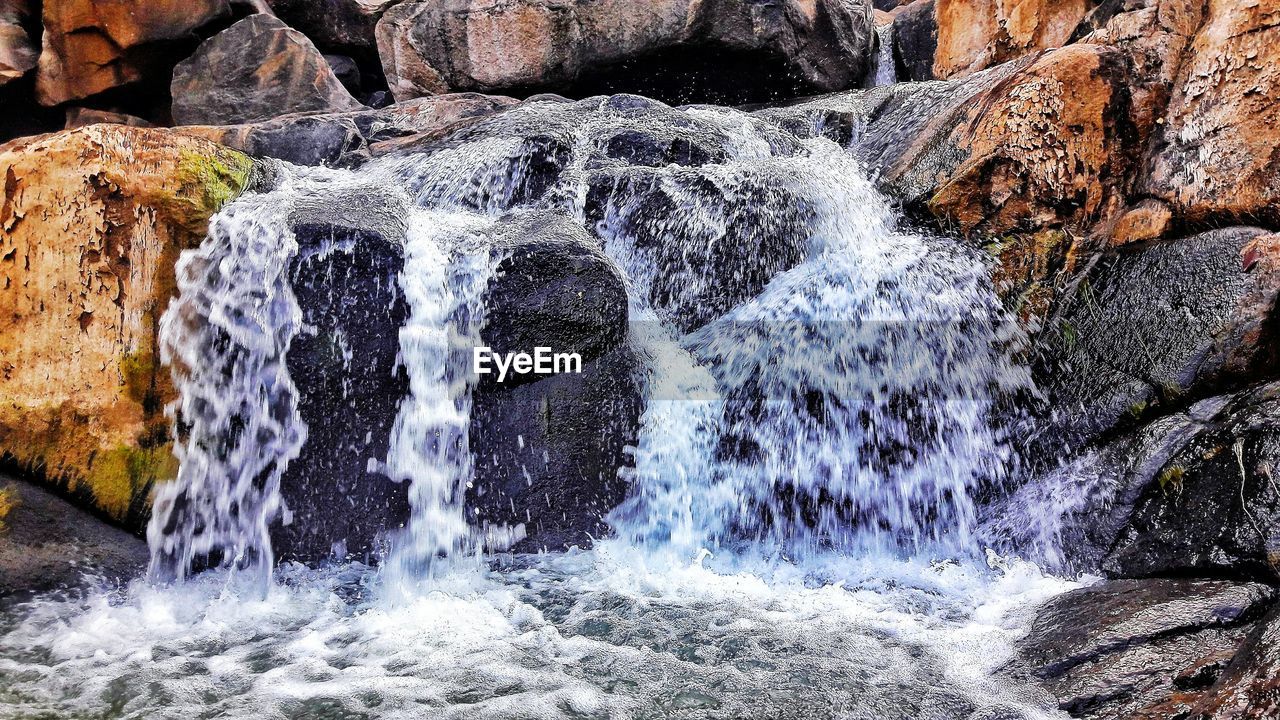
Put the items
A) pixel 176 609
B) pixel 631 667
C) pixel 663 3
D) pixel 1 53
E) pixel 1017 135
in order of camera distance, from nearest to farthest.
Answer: pixel 631 667 → pixel 176 609 → pixel 1017 135 → pixel 663 3 → pixel 1 53

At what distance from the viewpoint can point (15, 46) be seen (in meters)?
10.3

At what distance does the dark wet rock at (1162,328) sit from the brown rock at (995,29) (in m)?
2.90

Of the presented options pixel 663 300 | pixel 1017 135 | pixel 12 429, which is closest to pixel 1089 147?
pixel 1017 135

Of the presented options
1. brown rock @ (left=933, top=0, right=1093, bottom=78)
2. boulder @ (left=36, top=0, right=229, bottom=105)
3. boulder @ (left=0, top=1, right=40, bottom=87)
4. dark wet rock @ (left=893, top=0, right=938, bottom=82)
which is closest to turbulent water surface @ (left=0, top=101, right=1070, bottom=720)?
brown rock @ (left=933, top=0, right=1093, bottom=78)

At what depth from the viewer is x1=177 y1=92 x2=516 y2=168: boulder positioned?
6.73 meters

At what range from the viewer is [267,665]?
3240 mm

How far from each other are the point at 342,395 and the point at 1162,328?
13.2ft

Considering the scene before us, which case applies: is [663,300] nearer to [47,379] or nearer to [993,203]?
[993,203]

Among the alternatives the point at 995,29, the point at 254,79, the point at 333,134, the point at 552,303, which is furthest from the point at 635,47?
the point at 552,303

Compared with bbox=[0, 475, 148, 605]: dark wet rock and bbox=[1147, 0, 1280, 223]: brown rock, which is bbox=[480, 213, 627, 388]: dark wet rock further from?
bbox=[1147, 0, 1280, 223]: brown rock

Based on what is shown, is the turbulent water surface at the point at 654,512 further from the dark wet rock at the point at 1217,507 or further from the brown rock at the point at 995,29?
the brown rock at the point at 995,29

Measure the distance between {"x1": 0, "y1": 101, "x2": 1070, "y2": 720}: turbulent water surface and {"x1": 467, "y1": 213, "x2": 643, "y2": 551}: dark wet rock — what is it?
125mm

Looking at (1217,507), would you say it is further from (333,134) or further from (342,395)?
(333,134)

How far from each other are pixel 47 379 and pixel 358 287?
143 cm
